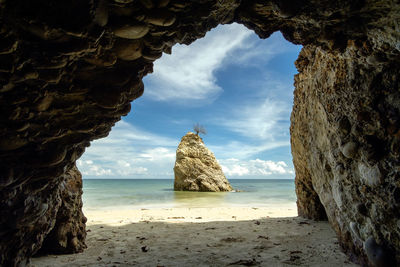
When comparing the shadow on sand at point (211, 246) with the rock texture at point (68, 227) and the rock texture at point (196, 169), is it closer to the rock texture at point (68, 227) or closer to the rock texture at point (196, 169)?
the rock texture at point (68, 227)

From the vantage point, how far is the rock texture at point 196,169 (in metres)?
23.3

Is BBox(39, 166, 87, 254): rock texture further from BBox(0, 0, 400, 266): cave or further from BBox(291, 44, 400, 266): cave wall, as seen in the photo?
BBox(291, 44, 400, 266): cave wall

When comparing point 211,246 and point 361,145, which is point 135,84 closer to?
point 361,145

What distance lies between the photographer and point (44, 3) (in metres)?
1.48

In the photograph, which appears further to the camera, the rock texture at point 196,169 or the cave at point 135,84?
the rock texture at point 196,169

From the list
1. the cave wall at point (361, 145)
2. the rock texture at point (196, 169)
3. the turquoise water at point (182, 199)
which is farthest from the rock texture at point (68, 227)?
the rock texture at point (196, 169)

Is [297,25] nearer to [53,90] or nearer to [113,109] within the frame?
[113,109]

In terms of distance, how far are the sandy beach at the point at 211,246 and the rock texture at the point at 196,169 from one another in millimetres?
17647

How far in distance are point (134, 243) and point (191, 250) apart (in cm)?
124

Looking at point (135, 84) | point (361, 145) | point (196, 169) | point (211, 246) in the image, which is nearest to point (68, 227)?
point (211, 246)

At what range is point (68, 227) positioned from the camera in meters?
3.85

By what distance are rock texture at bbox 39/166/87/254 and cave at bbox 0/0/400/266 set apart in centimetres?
70

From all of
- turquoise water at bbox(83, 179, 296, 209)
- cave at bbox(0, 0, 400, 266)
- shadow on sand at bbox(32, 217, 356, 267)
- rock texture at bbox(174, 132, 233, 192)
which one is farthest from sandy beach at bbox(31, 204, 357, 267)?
rock texture at bbox(174, 132, 233, 192)

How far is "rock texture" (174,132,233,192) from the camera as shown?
23312 mm
